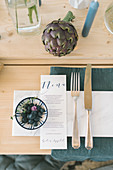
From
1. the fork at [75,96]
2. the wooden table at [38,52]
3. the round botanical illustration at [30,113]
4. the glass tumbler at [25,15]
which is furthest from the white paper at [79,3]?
the round botanical illustration at [30,113]

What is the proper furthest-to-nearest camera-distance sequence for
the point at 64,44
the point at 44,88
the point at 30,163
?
the point at 30,163
the point at 44,88
the point at 64,44

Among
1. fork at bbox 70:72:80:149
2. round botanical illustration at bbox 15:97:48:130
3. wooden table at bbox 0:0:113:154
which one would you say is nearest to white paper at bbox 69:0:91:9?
wooden table at bbox 0:0:113:154

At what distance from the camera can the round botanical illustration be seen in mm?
616

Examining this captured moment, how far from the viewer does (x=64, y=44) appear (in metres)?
0.58

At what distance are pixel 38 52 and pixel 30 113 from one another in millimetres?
253

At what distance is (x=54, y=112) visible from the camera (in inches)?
26.0

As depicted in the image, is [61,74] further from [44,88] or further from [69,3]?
[69,3]

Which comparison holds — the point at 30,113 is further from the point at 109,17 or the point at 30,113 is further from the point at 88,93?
the point at 109,17

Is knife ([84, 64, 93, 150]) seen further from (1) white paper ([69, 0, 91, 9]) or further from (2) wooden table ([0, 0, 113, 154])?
(1) white paper ([69, 0, 91, 9])

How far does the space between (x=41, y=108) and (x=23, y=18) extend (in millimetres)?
357

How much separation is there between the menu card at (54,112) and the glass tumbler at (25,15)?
0.67 feet

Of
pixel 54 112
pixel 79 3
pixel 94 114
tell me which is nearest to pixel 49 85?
pixel 54 112

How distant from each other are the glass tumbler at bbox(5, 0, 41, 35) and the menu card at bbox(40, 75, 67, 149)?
204 mm

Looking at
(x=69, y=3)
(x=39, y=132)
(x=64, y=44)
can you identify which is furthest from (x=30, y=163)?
(x=69, y=3)
